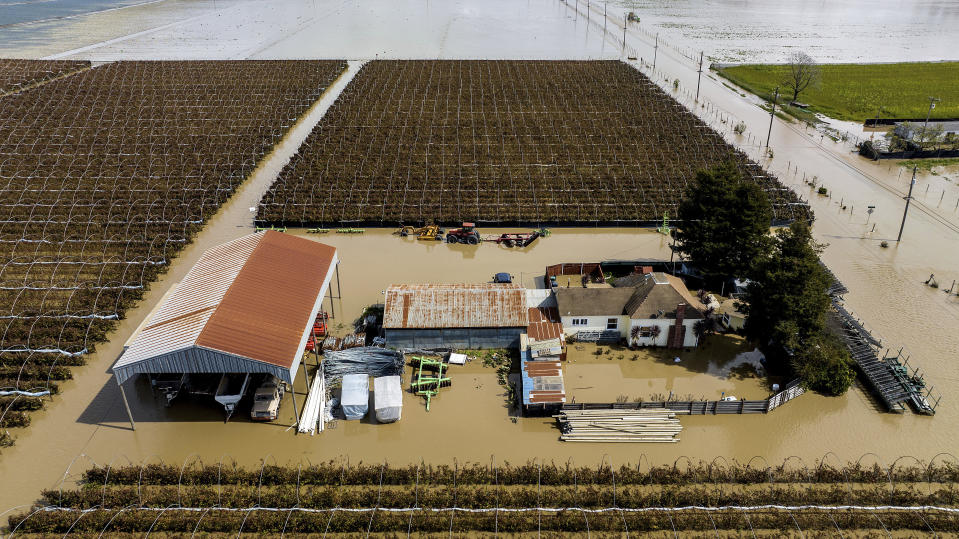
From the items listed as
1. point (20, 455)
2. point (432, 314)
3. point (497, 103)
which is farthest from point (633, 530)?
point (497, 103)

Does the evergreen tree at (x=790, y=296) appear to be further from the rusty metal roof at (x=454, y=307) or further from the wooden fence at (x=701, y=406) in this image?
the rusty metal roof at (x=454, y=307)

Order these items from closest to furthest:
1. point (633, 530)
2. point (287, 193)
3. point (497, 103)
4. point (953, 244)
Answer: point (633, 530) < point (953, 244) < point (287, 193) < point (497, 103)

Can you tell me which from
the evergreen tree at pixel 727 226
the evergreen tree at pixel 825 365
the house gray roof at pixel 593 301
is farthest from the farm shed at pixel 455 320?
the evergreen tree at pixel 825 365

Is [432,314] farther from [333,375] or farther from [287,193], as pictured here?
[287,193]

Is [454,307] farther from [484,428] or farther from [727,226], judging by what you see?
[727,226]

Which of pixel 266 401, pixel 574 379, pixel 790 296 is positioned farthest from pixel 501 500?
pixel 790 296

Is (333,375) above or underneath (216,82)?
underneath

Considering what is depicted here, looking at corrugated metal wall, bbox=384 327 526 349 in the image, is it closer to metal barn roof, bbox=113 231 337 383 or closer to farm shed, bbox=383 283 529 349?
farm shed, bbox=383 283 529 349
